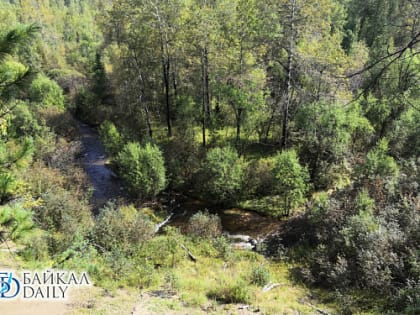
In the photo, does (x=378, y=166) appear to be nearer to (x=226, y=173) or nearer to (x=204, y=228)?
(x=226, y=173)

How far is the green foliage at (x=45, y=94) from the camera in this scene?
2305cm

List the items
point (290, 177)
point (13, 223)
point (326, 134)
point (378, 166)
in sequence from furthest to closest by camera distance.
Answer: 1. point (326, 134)
2. point (290, 177)
3. point (378, 166)
4. point (13, 223)

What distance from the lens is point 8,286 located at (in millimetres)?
7125

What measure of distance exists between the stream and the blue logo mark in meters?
6.93

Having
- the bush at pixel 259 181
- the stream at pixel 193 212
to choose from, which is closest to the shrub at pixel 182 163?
the stream at pixel 193 212

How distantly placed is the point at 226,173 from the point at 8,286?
30.7 feet

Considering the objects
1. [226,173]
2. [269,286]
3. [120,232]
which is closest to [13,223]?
[120,232]

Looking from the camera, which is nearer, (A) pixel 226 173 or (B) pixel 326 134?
(A) pixel 226 173

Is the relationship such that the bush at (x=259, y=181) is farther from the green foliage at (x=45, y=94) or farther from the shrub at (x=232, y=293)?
the green foliage at (x=45, y=94)

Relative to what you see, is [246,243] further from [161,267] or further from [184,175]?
[184,175]

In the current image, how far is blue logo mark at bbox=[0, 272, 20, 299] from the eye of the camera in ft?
22.9

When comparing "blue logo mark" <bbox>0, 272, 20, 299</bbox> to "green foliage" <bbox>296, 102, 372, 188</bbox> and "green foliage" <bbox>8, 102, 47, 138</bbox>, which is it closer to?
"green foliage" <bbox>8, 102, 47, 138</bbox>

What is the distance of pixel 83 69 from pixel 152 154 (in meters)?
27.6

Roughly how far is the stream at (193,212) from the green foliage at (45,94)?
21.6 feet
